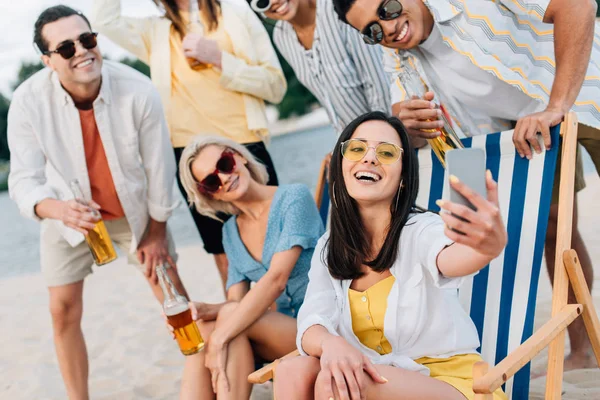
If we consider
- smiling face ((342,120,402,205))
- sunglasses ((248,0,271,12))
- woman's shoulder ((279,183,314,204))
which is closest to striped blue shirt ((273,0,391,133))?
sunglasses ((248,0,271,12))

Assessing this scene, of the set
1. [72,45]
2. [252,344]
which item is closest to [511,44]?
[252,344]

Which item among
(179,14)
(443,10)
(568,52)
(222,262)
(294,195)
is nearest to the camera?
(568,52)

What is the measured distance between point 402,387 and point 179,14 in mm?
2598

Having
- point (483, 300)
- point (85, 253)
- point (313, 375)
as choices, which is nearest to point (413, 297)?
point (313, 375)

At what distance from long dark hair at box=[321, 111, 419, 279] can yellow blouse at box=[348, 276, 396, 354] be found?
63mm

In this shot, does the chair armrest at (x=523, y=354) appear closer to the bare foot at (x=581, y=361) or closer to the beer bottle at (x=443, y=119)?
the beer bottle at (x=443, y=119)

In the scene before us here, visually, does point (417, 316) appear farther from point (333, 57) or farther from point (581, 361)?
point (333, 57)

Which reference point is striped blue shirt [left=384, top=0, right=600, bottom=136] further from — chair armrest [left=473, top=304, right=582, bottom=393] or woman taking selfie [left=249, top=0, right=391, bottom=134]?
chair armrest [left=473, top=304, right=582, bottom=393]

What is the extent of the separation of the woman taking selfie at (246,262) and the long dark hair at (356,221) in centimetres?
53

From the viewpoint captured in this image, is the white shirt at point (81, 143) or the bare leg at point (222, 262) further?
the bare leg at point (222, 262)

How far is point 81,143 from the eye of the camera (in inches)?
138

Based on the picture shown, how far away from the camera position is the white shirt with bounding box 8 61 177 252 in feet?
11.3

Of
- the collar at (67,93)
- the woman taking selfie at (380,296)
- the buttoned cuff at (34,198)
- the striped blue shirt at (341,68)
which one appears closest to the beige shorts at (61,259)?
the buttoned cuff at (34,198)

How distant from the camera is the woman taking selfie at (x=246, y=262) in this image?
8.87 ft
